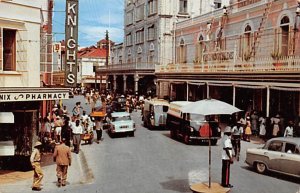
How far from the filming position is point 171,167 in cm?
1606

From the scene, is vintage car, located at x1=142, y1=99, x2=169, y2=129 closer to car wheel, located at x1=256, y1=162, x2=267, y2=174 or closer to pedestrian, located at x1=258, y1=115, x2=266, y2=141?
pedestrian, located at x1=258, y1=115, x2=266, y2=141

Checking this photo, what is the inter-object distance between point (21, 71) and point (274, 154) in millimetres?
9768

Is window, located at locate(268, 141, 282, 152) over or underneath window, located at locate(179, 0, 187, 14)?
underneath

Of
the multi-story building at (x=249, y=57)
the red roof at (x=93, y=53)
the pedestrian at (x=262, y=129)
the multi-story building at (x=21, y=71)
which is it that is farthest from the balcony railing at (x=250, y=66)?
the red roof at (x=93, y=53)

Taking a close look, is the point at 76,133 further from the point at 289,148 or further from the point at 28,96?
→ the point at 289,148

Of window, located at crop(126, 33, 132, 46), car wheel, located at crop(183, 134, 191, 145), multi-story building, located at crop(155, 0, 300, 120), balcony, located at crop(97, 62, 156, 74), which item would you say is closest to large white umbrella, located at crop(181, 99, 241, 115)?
car wheel, located at crop(183, 134, 191, 145)

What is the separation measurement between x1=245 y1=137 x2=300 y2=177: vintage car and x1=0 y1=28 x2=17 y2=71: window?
372 inches

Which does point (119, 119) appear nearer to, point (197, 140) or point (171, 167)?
point (197, 140)

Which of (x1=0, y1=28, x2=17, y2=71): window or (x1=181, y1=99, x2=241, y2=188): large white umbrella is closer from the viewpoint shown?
(x1=181, y1=99, x2=241, y2=188): large white umbrella

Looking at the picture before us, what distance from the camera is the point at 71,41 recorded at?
60.6ft

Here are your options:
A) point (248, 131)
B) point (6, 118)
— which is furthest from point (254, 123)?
point (6, 118)

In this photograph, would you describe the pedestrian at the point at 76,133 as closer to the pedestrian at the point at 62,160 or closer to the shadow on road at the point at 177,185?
the pedestrian at the point at 62,160

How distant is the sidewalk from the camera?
13141 mm

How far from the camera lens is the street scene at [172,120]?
44.2ft
